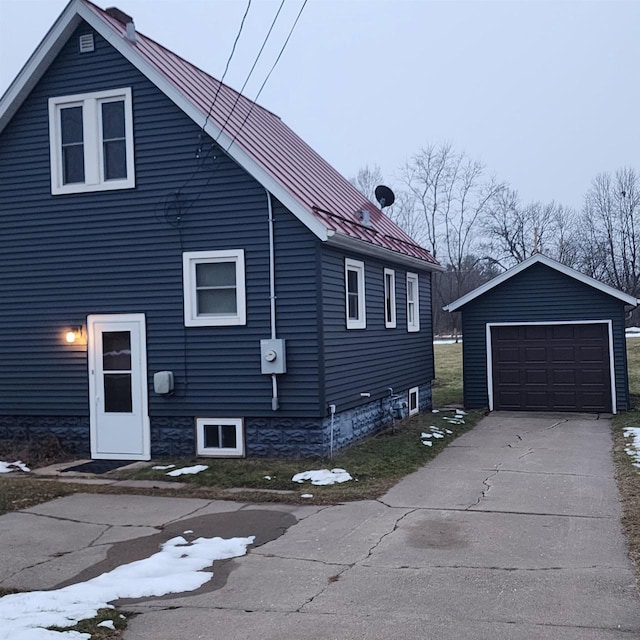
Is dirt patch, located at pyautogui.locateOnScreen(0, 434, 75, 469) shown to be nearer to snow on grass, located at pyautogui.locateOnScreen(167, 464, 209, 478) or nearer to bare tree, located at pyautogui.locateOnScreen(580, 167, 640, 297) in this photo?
snow on grass, located at pyautogui.locateOnScreen(167, 464, 209, 478)

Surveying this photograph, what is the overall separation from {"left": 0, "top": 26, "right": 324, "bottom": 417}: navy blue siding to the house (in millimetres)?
25

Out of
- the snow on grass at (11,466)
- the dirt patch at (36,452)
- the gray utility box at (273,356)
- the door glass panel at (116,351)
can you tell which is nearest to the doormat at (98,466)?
the dirt patch at (36,452)

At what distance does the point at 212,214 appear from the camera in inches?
484

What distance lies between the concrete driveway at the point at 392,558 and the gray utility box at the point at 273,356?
257 cm

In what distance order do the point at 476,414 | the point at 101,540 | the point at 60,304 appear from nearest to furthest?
the point at 101,540, the point at 60,304, the point at 476,414

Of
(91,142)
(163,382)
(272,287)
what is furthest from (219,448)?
(91,142)

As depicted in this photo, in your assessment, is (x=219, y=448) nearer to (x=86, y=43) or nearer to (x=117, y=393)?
(x=117, y=393)

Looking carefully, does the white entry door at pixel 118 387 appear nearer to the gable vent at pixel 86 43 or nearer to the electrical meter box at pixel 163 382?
the electrical meter box at pixel 163 382

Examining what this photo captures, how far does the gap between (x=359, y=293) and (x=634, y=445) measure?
17.6 feet

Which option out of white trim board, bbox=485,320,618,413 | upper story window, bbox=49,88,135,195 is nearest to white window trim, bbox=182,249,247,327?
upper story window, bbox=49,88,135,195

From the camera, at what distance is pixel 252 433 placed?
40.0ft

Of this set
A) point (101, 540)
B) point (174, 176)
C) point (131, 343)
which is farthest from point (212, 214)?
point (101, 540)

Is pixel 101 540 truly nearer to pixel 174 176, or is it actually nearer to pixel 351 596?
pixel 351 596

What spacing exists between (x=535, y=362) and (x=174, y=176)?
10.3 meters
